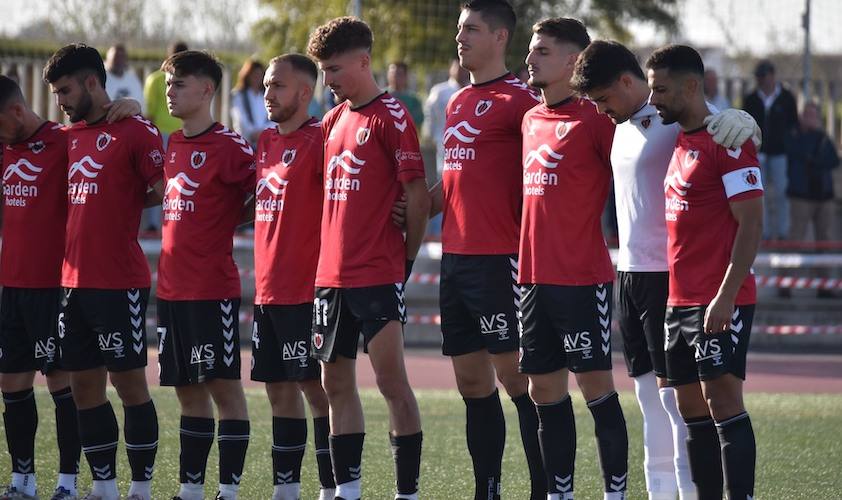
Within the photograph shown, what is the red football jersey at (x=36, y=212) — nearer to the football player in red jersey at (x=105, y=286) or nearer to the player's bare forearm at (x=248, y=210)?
the football player in red jersey at (x=105, y=286)

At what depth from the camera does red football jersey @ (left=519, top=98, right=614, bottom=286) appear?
6359 mm

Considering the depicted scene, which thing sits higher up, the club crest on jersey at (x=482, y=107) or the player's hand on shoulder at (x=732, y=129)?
the club crest on jersey at (x=482, y=107)

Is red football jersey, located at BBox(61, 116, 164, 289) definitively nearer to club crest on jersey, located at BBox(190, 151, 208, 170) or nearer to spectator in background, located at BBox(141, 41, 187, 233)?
club crest on jersey, located at BBox(190, 151, 208, 170)

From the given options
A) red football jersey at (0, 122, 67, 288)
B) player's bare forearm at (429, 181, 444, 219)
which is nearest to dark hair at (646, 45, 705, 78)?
player's bare forearm at (429, 181, 444, 219)

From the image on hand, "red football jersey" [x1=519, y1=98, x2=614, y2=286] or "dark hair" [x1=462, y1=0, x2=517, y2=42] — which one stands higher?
"dark hair" [x1=462, y1=0, x2=517, y2=42]

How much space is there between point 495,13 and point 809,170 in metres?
10.5

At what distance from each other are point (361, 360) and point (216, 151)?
281 inches

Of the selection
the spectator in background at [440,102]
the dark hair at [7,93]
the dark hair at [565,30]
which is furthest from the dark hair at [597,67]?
the spectator in background at [440,102]

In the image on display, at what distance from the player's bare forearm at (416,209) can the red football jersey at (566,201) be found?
46 cm

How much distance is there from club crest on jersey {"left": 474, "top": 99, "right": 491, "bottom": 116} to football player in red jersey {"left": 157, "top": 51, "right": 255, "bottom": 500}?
1164mm

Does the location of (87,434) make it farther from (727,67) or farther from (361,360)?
(727,67)

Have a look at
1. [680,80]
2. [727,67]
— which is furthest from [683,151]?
[727,67]

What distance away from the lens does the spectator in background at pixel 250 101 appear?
1465 centimetres

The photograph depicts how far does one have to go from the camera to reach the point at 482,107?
22.1 ft
